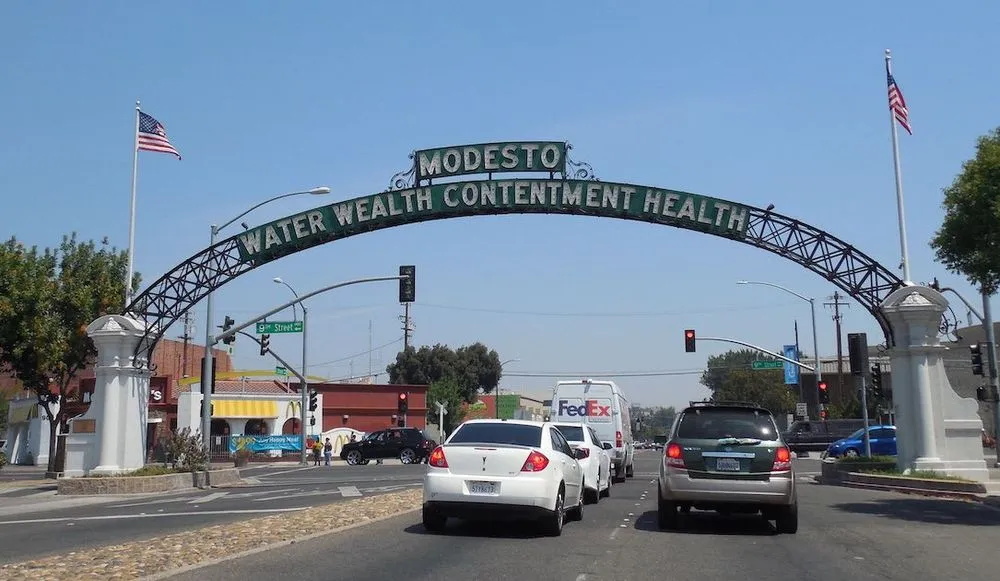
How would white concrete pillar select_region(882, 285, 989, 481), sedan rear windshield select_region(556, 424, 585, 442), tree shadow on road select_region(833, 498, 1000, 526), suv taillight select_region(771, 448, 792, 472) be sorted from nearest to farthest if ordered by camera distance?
suv taillight select_region(771, 448, 792, 472)
tree shadow on road select_region(833, 498, 1000, 526)
sedan rear windshield select_region(556, 424, 585, 442)
white concrete pillar select_region(882, 285, 989, 481)

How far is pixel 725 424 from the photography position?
13.5m

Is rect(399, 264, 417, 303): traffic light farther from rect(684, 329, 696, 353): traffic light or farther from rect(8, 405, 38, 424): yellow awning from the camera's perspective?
rect(8, 405, 38, 424): yellow awning

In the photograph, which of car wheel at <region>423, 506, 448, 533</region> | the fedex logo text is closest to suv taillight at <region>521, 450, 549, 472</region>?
car wheel at <region>423, 506, 448, 533</region>

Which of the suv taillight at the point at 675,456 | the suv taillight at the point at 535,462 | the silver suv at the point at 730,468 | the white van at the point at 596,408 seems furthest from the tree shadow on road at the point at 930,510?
the white van at the point at 596,408

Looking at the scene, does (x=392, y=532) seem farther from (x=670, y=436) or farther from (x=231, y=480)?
(x=231, y=480)

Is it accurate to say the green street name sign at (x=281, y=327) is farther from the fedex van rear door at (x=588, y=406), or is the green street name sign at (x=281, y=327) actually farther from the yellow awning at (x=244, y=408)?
the yellow awning at (x=244, y=408)

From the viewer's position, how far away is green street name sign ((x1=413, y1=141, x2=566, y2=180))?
29266 millimetres

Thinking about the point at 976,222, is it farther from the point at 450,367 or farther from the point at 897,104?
the point at 450,367

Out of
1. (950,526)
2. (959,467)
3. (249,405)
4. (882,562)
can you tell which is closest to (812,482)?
(959,467)

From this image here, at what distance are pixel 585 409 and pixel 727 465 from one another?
14599 mm

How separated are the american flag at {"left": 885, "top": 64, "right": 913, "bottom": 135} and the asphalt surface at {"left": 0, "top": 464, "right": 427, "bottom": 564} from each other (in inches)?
676

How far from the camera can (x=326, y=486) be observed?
87.2 ft

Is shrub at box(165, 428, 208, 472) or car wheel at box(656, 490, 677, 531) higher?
shrub at box(165, 428, 208, 472)

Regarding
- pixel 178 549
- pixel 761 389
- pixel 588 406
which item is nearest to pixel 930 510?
pixel 588 406
